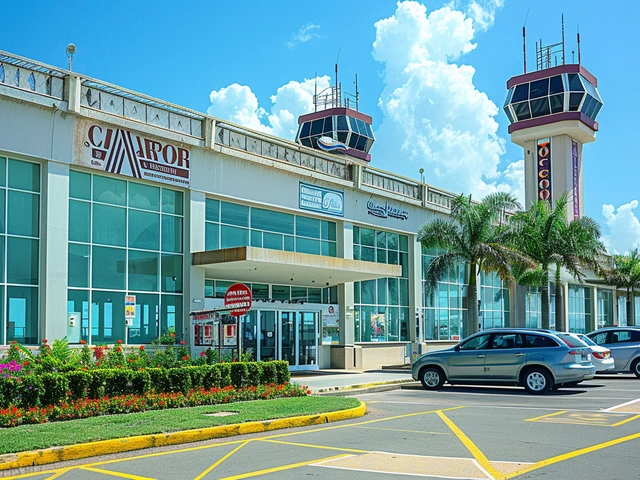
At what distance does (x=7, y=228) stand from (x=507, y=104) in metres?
45.1

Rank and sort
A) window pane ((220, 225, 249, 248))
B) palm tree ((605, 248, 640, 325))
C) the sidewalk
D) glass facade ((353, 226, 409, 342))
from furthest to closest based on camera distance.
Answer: palm tree ((605, 248, 640, 325)), glass facade ((353, 226, 409, 342)), window pane ((220, 225, 249, 248)), the sidewalk

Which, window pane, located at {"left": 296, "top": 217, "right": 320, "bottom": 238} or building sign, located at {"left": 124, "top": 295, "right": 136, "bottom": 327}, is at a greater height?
window pane, located at {"left": 296, "top": 217, "right": 320, "bottom": 238}

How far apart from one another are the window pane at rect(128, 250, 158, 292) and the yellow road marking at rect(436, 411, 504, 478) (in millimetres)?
12153

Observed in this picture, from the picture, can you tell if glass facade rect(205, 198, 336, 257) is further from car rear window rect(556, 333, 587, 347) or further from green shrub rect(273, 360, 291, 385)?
car rear window rect(556, 333, 587, 347)

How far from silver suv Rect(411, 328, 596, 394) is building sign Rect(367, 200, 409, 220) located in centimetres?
1258

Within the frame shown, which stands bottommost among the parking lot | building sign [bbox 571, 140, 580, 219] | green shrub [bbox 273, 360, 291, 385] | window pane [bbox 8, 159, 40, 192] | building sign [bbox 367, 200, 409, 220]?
the parking lot

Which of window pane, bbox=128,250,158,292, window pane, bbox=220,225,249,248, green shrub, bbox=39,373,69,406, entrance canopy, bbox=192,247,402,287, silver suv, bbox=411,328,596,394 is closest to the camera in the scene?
green shrub, bbox=39,373,69,406

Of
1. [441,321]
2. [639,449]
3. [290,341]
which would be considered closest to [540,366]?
[639,449]

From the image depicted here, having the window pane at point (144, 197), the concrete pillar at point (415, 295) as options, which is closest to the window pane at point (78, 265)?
the window pane at point (144, 197)

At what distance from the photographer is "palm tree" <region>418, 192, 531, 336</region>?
31078mm

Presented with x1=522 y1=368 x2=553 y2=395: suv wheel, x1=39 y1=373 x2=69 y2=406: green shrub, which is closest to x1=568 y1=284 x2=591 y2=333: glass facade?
x1=522 y1=368 x2=553 y2=395: suv wheel

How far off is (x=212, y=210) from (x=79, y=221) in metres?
5.35

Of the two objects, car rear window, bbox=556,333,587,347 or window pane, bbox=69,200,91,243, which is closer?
car rear window, bbox=556,333,587,347

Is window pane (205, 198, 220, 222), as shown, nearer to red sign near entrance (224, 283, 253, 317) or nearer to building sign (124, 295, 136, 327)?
building sign (124, 295, 136, 327)
